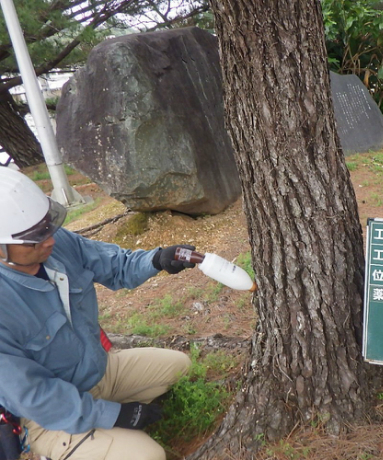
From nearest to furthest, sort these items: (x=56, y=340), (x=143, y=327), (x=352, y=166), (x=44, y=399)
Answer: (x=44, y=399), (x=56, y=340), (x=143, y=327), (x=352, y=166)

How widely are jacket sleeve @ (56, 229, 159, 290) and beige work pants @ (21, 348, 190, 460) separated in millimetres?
459

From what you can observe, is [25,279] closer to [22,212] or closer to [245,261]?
[22,212]

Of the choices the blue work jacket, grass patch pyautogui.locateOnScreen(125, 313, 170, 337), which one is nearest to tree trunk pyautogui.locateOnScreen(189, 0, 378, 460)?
the blue work jacket

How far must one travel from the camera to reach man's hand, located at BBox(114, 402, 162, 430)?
231 centimetres

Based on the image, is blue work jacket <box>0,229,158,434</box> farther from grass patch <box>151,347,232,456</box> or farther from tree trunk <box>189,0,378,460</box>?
tree trunk <box>189,0,378,460</box>

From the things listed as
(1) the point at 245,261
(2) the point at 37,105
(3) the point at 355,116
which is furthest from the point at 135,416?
(3) the point at 355,116

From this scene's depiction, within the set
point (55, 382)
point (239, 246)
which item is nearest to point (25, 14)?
point (239, 246)

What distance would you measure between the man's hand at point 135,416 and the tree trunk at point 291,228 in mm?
290

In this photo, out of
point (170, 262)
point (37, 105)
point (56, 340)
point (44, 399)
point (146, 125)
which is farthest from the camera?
point (37, 105)

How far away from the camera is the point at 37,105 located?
720 centimetres

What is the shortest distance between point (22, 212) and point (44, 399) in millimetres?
822

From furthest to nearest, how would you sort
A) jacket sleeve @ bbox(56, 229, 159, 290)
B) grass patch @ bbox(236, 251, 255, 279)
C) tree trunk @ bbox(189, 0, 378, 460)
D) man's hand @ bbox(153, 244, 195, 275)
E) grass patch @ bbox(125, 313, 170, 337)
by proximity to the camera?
grass patch @ bbox(236, 251, 255, 279)
grass patch @ bbox(125, 313, 170, 337)
jacket sleeve @ bbox(56, 229, 159, 290)
man's hand @ bbox(153, 244, 195, 275)
tree trunk @ bbox(189, 0, 378, 460)

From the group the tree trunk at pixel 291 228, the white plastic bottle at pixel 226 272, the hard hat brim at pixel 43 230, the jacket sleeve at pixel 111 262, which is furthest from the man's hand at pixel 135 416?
the hard hat brim at pixel 43 230

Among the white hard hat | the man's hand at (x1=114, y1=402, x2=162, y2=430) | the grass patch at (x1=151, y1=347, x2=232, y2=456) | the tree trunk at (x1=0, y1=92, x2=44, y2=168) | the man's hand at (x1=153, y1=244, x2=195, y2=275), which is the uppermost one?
the white hard hat
